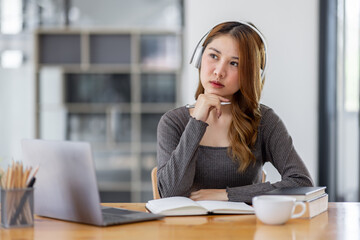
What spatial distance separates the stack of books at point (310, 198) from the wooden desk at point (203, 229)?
1.1 inches

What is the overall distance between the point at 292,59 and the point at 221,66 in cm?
173

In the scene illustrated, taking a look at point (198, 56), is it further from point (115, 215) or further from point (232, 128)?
point (115, 215)

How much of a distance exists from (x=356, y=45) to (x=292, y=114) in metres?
0.66

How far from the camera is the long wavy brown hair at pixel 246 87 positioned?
210 cm

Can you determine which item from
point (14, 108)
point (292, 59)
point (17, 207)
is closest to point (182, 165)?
point (17, 207)

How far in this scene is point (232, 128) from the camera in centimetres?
218

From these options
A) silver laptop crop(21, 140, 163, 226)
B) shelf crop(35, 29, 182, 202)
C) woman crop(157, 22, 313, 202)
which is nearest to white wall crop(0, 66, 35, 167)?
shelf crop(35, 29, 182, 202)

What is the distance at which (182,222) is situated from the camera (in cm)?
144

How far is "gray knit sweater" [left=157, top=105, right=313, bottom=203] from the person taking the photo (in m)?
1.93

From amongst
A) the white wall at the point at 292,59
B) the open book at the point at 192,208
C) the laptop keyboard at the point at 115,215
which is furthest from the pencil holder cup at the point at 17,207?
the white wall at the point at 292,59

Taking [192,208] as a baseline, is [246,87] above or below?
above

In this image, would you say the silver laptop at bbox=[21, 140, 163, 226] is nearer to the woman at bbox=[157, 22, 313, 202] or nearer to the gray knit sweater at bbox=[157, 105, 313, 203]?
the gray knit sweater at bbox=[157, 105, 313, 203]

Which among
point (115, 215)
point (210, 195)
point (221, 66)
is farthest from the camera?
point (221, 66)

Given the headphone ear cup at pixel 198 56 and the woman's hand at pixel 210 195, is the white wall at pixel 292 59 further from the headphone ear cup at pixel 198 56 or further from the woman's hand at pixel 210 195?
the woman's hand at pixel 210 195
